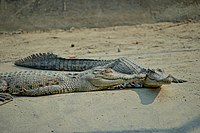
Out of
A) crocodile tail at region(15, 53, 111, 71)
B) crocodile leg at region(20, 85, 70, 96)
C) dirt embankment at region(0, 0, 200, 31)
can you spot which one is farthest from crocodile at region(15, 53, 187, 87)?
dirt embankment at region(0, 0, 200, 31)

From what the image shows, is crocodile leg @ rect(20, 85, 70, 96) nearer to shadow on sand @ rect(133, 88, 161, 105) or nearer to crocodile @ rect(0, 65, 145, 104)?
crocodile @ rect(0, 65, 145, 104)

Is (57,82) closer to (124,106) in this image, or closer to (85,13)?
(124,106)

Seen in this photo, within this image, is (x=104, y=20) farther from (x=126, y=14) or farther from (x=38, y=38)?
(x=38, y=38)

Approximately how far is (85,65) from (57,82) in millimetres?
806

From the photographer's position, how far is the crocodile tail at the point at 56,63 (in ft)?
16.6

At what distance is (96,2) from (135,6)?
0.97m

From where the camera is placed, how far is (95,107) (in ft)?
12.6

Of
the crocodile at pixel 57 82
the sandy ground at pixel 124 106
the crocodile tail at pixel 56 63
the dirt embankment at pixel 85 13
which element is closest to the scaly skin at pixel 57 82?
the crocodile at pixel 57 82

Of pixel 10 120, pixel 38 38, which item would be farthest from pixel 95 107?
pixel 38 38

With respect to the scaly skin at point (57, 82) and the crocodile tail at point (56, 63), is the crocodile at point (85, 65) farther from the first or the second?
the scaly skin at point (57, 82)

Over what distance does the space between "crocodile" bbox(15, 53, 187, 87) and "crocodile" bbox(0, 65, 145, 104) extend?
0.13 m

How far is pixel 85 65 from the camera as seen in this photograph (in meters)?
5.07

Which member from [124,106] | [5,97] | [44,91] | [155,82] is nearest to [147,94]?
[155,82]

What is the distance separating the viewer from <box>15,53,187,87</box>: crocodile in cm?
422
